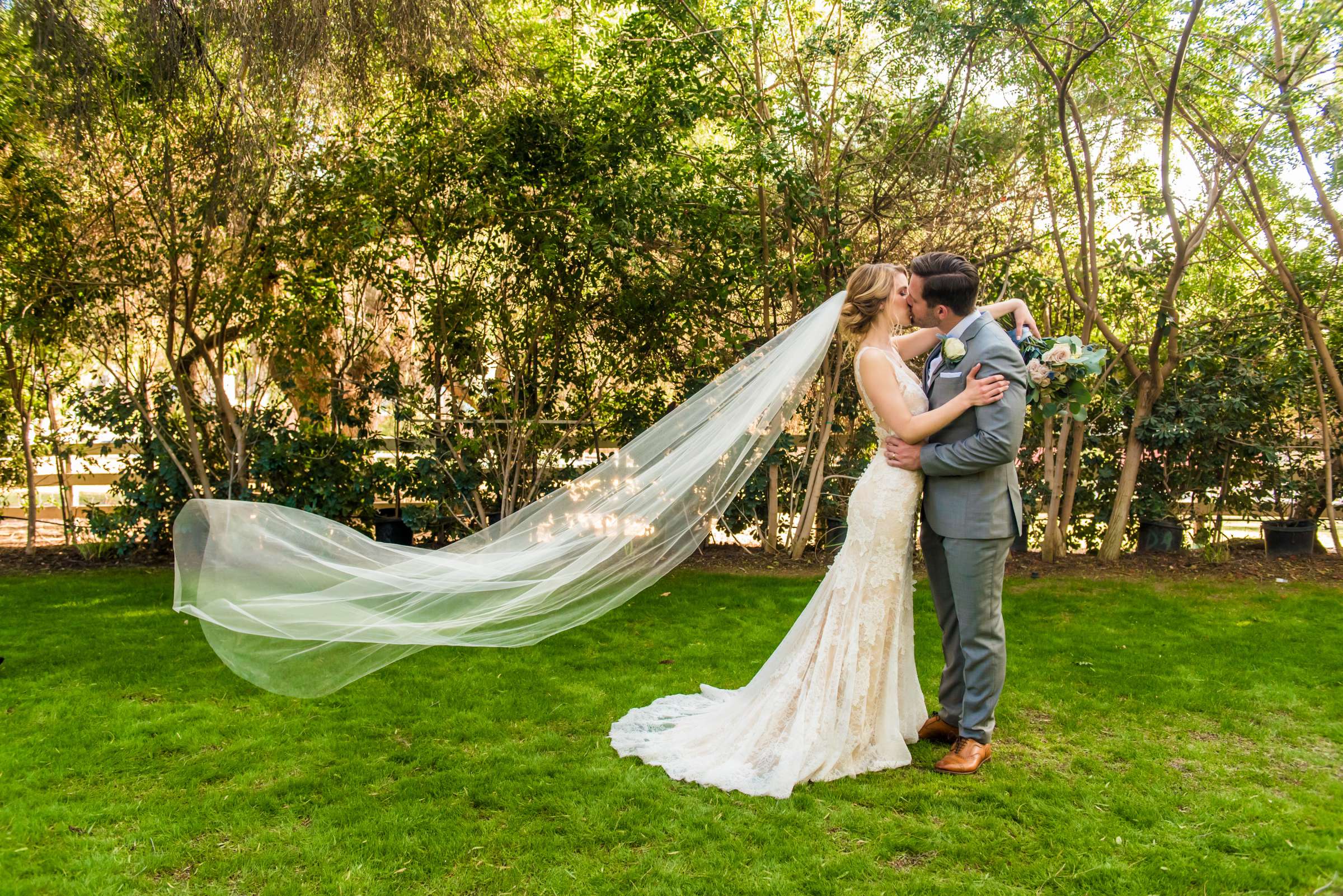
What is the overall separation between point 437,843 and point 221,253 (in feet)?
16.9

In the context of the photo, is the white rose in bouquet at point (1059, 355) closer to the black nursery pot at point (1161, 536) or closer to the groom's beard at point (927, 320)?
the groom's beard at point (927, 320)

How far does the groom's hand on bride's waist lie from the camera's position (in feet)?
11.5

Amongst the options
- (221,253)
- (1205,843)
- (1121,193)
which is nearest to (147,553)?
(221,253)

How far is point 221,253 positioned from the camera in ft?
21.5

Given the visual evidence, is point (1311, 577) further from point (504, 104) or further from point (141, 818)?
point (141, 818)

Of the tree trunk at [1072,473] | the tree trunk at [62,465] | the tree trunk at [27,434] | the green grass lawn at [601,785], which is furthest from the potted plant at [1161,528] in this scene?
the tree trunk at [27,434]

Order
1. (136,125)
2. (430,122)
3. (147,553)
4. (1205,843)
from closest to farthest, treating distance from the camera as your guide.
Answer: (1205,843)
(136,125)
(430,122)
(147,553)

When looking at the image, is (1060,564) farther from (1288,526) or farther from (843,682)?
(843,682)

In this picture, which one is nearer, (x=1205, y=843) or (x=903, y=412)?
(x=1205, y=843)

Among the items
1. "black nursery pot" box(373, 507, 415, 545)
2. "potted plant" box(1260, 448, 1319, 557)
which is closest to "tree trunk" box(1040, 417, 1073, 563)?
"potted plant" box(1260, 448, 1319, 557)

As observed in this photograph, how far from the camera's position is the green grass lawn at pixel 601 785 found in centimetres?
274

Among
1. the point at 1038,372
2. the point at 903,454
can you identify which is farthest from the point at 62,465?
the point at 1038,372

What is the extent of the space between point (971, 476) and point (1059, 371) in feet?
2.03

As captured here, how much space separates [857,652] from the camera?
3496mm
